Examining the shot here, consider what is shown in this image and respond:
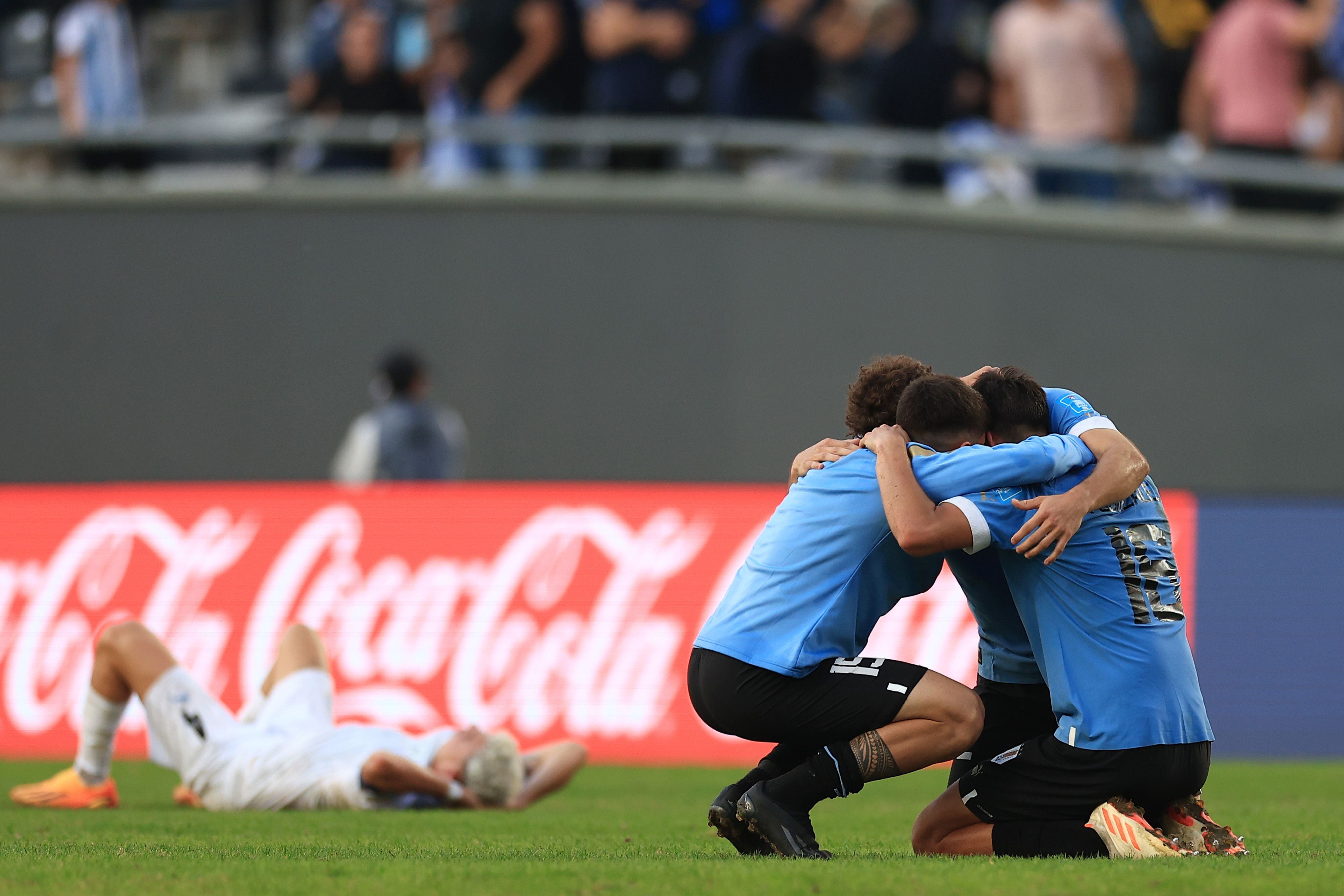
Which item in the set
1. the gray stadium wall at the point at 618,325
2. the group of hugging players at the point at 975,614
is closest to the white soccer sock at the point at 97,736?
the group of hugging players at the point at 975,614

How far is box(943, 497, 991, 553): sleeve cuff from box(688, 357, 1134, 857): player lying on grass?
8 centimetres

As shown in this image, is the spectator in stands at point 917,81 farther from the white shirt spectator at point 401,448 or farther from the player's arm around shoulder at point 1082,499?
the player's arm around shoulder at point 1082,499

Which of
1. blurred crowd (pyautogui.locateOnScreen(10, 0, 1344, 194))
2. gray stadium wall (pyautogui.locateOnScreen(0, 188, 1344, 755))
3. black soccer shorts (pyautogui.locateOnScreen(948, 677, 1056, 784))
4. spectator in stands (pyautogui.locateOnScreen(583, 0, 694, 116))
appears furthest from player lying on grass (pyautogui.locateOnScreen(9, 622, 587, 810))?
blurred crowd (pyautogui.locateOnScreen(10, 0, 1344, 194))

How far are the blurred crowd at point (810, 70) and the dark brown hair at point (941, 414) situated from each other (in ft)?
28.3

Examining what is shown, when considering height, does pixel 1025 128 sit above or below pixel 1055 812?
above

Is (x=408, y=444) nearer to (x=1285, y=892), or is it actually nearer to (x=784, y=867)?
(x=784, y=867)

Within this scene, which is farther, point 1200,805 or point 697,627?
point 697,627

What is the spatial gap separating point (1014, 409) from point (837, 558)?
810 mm

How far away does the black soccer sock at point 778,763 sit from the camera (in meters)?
5.51

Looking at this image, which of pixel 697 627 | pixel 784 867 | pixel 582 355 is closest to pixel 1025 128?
pixel 582 355

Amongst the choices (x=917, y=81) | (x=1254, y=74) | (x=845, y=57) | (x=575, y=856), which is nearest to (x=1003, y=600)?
(x=575, y=856)

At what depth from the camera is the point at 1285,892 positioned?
175 inches

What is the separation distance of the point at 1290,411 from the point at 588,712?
7298mm

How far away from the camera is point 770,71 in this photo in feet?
44.8
